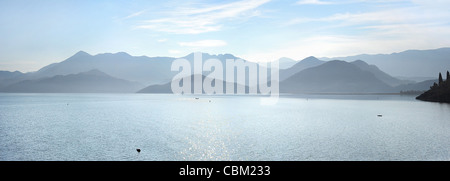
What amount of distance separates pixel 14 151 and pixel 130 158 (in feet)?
56.5

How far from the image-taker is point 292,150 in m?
40.5

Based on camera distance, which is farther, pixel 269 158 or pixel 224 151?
pixel 224 151

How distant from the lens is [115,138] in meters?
51.9

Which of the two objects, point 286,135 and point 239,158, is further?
point 286,135

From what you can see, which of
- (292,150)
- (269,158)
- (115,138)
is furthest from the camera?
(115,138)

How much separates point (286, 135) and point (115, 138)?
94.5 feet
